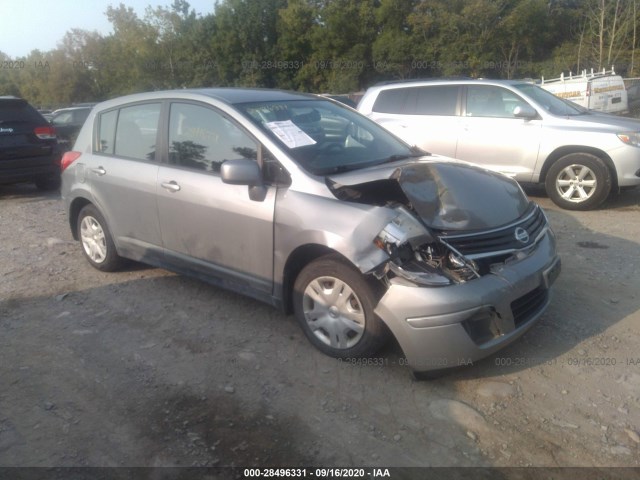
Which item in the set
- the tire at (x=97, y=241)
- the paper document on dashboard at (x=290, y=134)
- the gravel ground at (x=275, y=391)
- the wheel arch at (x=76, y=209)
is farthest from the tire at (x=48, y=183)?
the paper document on dashboard at (x=290, y=134)

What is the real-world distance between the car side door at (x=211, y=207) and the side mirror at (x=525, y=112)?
193 inches

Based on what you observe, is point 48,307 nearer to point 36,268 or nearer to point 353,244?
point 36,268

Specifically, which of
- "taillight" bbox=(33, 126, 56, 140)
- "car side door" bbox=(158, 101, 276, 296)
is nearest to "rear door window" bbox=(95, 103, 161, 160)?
"car side door" bbox=(158, 101, 276, 296)

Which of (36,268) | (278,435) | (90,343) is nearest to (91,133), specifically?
(36,268)

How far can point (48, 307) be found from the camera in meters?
4.84

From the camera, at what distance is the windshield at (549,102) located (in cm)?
781

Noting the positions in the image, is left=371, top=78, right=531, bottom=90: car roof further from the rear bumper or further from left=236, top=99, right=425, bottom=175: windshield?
the rear bumper

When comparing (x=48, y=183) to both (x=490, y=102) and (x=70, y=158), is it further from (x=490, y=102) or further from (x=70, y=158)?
(x=490, y=102)

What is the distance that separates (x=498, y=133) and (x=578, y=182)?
4.13 ft

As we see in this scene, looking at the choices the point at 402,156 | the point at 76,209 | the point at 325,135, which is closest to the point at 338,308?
the point at 325,135

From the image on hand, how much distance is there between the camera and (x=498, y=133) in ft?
25.8

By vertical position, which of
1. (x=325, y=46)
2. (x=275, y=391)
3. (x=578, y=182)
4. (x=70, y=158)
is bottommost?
(x=275, y=391)

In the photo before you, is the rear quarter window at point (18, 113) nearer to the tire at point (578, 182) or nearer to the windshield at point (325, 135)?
the windshield at point (325, 135)

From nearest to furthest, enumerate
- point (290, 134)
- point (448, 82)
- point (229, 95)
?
point (290, 134) → point (229, 95) → point (448, 82)
